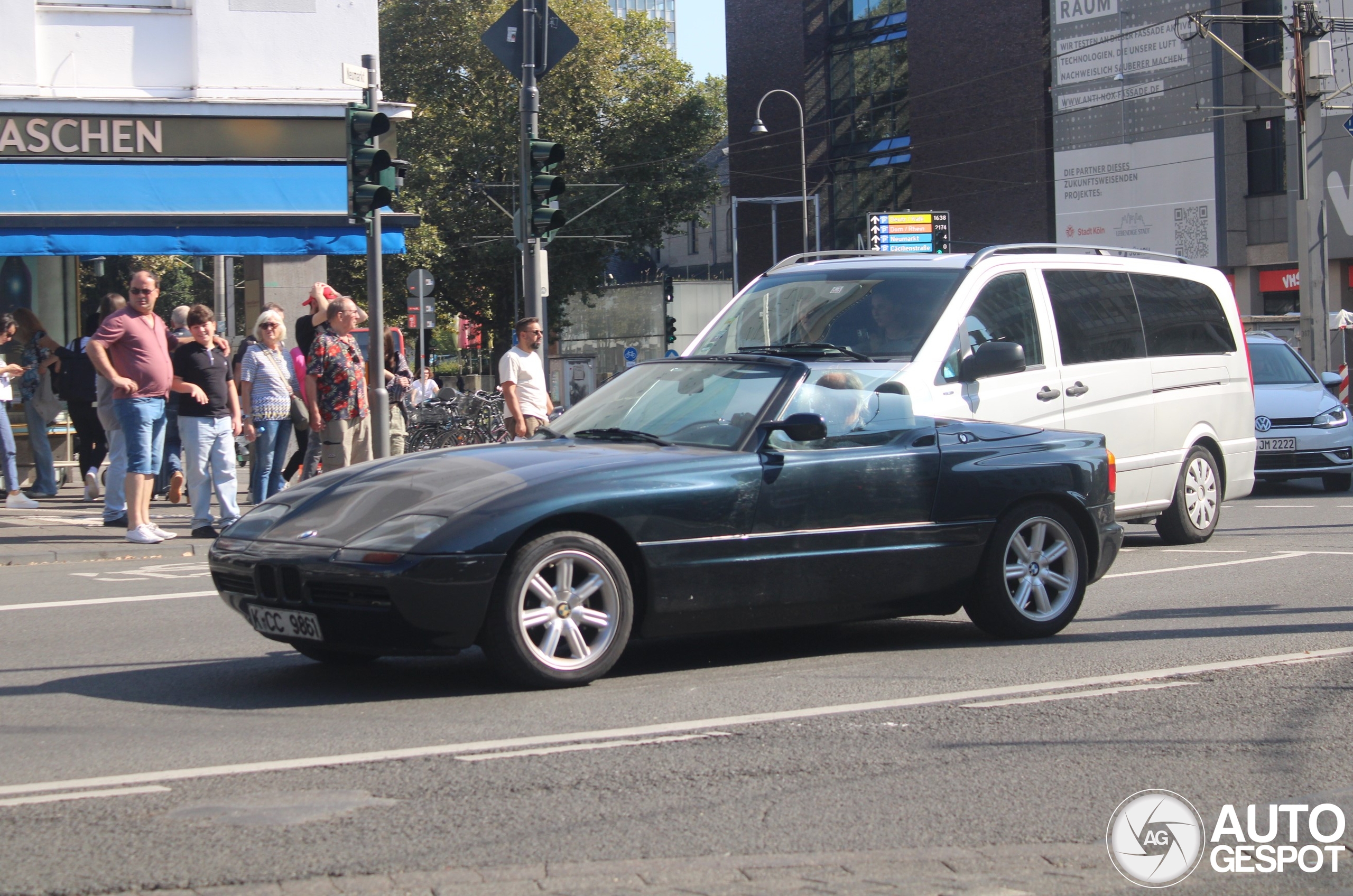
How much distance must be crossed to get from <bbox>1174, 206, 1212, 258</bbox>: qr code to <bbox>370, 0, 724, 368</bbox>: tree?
59.5 ft

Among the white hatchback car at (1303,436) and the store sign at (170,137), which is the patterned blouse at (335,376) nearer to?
the store sign at (170,137)

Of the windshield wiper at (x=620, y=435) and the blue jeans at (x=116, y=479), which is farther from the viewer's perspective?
the blue jeans at (x=116, y=479)

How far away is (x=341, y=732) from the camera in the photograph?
5.37 m

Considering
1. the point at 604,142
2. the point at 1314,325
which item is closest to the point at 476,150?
the point at 604,142

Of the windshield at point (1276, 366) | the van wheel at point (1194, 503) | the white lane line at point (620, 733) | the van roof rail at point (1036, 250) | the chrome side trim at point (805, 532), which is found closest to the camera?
the white lane line at point (620, 733)

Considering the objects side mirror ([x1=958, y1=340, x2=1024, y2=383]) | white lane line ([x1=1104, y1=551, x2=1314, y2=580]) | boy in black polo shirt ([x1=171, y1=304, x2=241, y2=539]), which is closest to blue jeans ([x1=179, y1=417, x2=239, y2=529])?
boy in black polo shirt ([x1=171, y1=304, x2=241, y2=539])

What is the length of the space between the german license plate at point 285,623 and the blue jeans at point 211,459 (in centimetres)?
601

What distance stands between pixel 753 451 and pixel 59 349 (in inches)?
451

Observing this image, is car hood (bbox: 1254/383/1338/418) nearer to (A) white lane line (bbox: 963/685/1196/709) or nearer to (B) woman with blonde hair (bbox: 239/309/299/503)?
(B) woman with blonde hair (bbox: 239/309/299/503)

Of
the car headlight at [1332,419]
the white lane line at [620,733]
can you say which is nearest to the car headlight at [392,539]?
the white lane line at [620,733]

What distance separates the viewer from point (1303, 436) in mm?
16859

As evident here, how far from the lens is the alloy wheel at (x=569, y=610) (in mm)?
5918

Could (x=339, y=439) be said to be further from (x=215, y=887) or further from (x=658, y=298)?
(x=658, y=298)

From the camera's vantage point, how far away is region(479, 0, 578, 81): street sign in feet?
53.9
